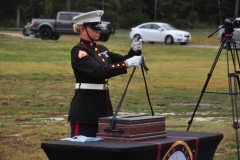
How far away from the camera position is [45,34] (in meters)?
44.6

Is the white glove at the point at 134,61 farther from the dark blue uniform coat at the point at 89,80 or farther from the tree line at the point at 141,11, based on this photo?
the tree line at the point at 141,11

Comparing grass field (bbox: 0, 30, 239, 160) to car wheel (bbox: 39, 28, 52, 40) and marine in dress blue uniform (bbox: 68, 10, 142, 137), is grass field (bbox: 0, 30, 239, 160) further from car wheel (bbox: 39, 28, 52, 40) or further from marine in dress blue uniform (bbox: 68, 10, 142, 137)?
car wheel (bbox: 39, 28, 52, 40)

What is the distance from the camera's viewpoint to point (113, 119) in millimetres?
6340

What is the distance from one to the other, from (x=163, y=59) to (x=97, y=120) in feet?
80.3

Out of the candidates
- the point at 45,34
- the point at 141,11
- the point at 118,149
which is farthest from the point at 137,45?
the point at 141,11

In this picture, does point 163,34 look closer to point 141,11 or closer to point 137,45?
point 137,45

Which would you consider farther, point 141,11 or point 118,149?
point 141,11

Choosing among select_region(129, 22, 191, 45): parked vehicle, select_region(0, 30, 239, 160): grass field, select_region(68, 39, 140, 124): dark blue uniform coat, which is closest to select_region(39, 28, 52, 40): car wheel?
select_region(129, 22, 191, 45): parked vehicle

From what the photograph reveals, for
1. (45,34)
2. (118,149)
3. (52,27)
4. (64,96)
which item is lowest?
(45,34)

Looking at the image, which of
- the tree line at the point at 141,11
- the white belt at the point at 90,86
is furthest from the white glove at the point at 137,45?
the tree line at the point at 141,11

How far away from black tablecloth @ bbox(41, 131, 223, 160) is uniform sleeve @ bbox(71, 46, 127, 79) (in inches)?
24.5

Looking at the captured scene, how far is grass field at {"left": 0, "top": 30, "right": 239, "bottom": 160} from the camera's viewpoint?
36.0 feet

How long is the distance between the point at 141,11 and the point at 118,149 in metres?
79.1

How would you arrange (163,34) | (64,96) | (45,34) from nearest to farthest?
(64,96)
(163,34)
(45,34)
